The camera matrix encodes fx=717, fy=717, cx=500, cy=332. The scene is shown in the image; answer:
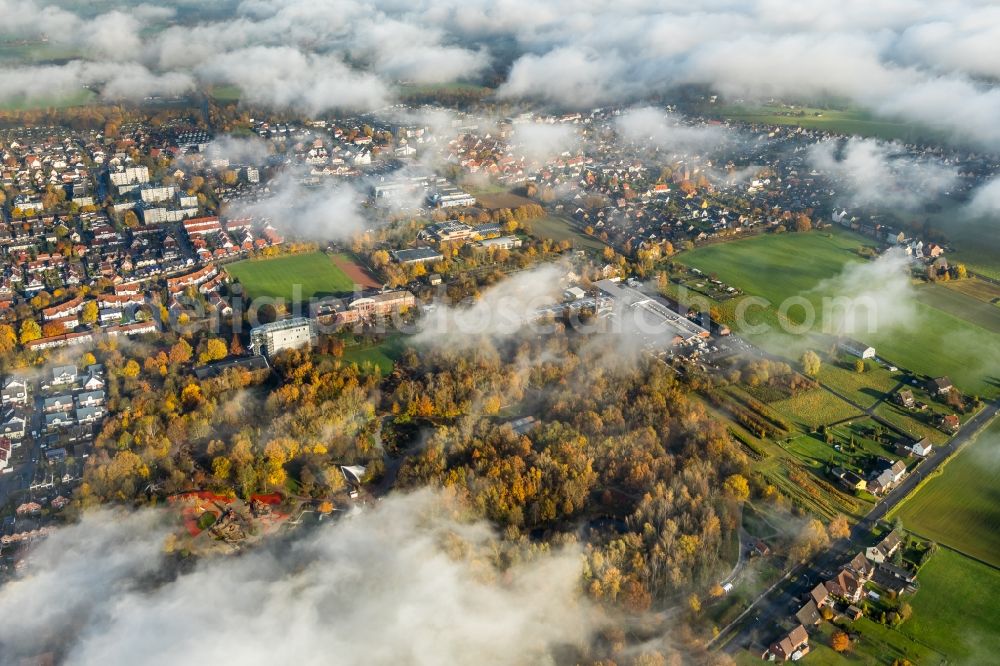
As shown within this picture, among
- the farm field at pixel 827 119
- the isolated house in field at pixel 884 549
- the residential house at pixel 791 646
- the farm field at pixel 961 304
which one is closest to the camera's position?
the residential house at pixel 791 646

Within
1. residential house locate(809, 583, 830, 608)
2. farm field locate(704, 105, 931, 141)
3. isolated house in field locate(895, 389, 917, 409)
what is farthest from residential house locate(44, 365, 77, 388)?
farm field locate(704, 105, 931, 141)

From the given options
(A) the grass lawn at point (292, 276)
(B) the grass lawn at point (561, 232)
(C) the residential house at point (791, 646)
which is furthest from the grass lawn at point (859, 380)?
(A) the grass lawn at point (292, 276)

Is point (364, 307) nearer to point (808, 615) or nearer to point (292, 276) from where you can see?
point (292, 276)

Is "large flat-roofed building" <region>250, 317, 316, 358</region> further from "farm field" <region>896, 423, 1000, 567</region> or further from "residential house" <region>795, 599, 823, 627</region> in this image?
"farm field" <region>896, 423, 1000, 567</region>

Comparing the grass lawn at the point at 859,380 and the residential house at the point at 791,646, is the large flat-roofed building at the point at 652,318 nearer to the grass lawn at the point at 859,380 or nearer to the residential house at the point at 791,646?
the grass lawn at the point at 859,380

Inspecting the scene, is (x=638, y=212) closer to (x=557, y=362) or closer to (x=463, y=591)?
(x=557, y=362)

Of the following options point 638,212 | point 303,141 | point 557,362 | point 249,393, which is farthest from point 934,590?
point 303,141

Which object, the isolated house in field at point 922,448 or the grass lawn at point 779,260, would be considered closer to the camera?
the isolated house in field at point 922,448
